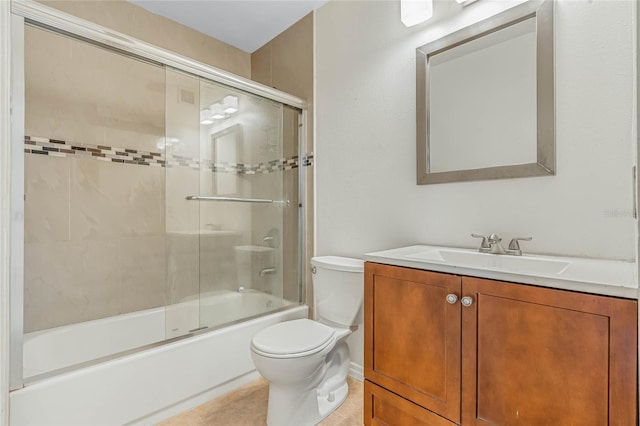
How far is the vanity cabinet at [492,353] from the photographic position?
75cm

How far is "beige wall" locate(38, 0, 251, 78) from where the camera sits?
194 centimetres

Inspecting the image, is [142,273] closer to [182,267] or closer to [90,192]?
[182,267]

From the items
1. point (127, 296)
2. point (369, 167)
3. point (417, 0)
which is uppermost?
point (417, 0)

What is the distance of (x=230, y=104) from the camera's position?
2078 millimetres

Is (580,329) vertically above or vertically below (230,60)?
below

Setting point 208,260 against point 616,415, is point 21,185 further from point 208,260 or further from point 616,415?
point 616,415

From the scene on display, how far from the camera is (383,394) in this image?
4.06ft

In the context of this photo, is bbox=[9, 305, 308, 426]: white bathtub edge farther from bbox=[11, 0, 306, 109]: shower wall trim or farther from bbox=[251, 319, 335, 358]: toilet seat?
bbox=[11, 0, 306, 109]: shower wall trim

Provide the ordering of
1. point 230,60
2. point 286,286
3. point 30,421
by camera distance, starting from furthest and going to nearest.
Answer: point 230,60, point 286,286, point 30,421

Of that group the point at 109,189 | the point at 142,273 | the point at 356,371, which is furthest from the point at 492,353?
the point at 109,189

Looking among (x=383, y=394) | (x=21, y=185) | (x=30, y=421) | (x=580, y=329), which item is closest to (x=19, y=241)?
(x=21, y=185)

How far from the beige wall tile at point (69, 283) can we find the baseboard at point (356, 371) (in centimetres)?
154

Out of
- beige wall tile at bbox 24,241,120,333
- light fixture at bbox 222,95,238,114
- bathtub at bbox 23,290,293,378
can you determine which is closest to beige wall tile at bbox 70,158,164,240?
beige wall tile at bbox 24,241,120,333

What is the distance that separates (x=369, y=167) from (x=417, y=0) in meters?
0.85
